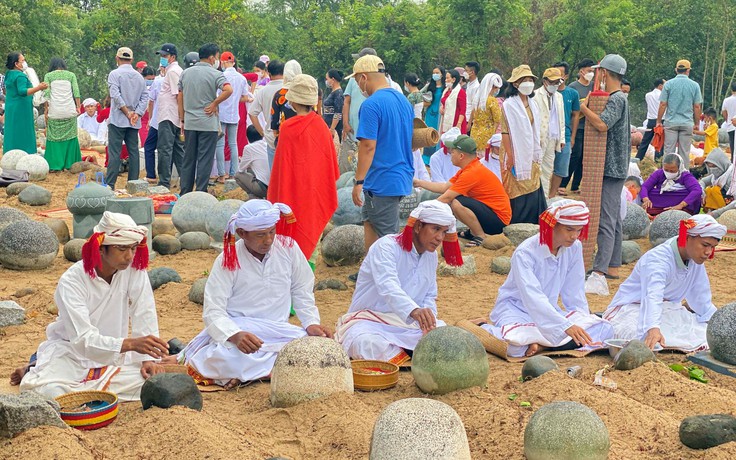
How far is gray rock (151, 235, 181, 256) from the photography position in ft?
33.0

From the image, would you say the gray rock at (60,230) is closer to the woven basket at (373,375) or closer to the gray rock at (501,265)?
the gray rock at (501,265)

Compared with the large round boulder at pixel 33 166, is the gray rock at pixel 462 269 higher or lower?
lower

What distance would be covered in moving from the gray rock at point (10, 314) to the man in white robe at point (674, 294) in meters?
4.76

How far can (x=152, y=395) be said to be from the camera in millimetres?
5082

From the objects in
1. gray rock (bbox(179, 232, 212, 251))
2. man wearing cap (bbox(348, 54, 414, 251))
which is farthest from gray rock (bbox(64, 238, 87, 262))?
man wearing cap (bbox(348, 54, 414, 251))

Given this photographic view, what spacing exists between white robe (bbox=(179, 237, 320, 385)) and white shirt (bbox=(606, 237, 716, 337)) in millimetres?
2452

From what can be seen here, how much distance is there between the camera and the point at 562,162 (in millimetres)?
13219

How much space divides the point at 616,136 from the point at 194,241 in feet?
15.7

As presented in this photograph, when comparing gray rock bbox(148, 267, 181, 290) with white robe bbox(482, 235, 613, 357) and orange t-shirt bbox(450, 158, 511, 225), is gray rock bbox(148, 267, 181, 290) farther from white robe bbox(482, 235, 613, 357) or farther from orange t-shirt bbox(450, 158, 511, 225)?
orange t-shirt bbox(450, 158, 511, 225)

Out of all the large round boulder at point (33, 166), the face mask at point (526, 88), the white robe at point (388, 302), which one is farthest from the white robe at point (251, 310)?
the large round boulder at point (33, 166)

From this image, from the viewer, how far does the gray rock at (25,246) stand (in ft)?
29.7

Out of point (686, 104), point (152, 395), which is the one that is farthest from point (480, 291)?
point (686, 104)

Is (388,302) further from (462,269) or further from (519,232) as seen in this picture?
(519,232)

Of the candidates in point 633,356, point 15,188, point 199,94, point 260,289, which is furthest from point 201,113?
point 633,356
